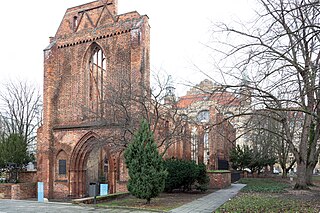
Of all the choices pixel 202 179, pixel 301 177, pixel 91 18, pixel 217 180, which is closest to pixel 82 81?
pixel 91 18

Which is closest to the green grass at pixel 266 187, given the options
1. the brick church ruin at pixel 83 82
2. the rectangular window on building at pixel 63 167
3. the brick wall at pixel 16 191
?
the brick church ruin at pixel 83 82

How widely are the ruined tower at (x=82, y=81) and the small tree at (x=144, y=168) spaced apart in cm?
709

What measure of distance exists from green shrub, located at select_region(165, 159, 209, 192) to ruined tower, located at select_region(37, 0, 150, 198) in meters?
3.51

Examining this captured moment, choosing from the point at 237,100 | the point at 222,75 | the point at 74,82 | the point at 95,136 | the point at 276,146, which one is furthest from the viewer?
the point at 276,146

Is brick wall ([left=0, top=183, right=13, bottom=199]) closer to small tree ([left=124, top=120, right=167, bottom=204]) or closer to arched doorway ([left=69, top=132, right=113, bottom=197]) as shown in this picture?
arched doorway ([left=69, top=132, right=113, bottom=197])

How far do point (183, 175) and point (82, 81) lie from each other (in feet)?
34.3

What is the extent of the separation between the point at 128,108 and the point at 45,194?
9.62m

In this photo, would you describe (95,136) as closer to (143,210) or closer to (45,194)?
(45,194)

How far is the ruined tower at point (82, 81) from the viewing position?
70.2 feet

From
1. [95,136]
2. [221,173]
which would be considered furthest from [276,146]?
[95,136]

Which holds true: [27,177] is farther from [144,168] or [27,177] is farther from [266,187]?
[266,187]

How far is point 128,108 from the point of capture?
17.9m

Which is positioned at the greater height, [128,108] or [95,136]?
[128,108]

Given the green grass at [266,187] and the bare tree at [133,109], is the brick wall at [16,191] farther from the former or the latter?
the green grass at [266,187]
